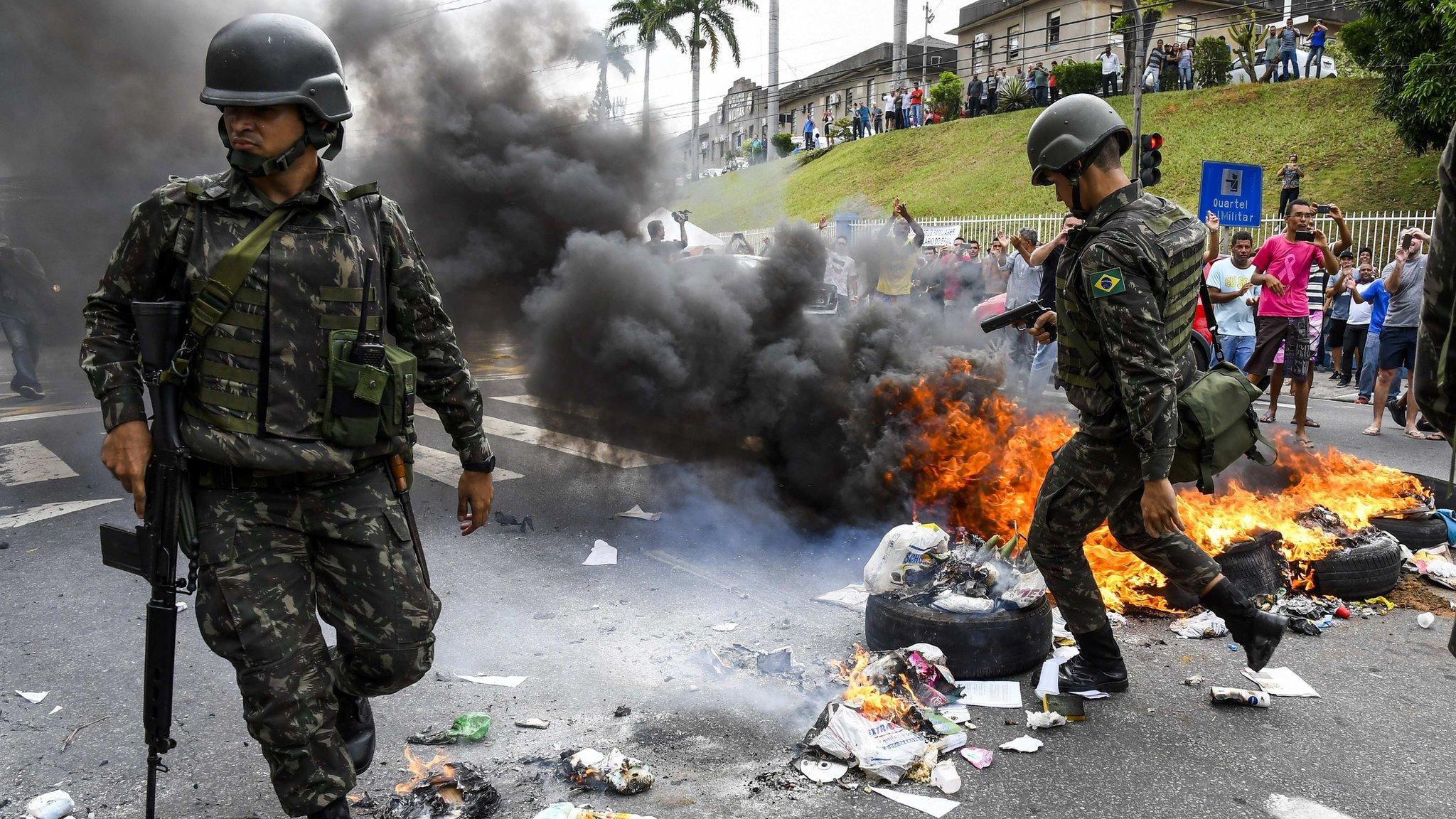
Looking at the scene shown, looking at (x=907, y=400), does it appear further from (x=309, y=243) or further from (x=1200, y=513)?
(x=309, y=243)

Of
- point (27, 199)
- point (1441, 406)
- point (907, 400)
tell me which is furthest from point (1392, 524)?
point (27, 199)

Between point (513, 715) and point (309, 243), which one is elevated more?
point (309, 243)

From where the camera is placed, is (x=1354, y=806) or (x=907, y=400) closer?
(x=1354, y=806)

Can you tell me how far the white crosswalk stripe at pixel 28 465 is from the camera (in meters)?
6.58

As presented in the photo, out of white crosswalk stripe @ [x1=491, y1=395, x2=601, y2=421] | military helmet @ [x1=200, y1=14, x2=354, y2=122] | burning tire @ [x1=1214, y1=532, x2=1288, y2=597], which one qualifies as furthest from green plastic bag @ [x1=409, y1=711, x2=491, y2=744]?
white crosswalk stripe @ [x1=491, y1=395, x2=601, y2=421]

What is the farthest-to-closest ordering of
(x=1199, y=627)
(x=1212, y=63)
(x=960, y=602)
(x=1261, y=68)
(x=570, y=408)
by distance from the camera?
1. (x=1261, y=68)
2. (x=1212, y=63)
3. (x=570, y=408)
4. (x=1199, y=627)
5. (x=960, y=602)

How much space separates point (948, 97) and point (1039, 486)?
114 feet

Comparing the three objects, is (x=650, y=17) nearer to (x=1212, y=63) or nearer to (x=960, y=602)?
(x=1212, y=63)

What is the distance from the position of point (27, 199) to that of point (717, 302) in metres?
6.61

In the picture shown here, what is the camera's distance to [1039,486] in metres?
4.60

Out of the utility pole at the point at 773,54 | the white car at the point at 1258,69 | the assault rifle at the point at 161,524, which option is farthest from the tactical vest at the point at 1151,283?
the utility pole at the point at 773,54

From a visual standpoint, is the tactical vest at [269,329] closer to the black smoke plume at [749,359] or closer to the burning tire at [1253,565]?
the black smoke plume at [749,359]

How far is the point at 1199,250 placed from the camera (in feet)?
9.95

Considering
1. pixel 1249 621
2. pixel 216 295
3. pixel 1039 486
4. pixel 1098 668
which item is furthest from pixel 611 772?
pixel 1039 486
